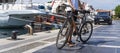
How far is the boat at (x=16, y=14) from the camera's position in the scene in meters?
31.8

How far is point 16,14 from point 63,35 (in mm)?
23243

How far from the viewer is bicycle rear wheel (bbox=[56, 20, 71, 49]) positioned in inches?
364

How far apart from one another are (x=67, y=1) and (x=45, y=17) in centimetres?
1977

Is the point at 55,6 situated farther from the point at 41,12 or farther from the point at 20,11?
the point at 20,11

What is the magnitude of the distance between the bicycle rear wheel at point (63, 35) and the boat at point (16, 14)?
69.9 feet

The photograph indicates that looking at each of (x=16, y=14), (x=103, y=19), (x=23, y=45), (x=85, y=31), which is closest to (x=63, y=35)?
(x=23, y=45)

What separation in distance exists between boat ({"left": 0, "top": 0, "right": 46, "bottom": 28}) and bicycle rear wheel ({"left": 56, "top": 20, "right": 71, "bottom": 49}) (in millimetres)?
21298

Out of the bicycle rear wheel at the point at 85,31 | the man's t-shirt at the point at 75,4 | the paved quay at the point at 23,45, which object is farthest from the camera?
the bicycle rear wheel at the point at 85,31

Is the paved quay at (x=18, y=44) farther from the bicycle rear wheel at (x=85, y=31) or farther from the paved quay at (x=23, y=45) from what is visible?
the bicycle rear wheel at (x=85, y=31)

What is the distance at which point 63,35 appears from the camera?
31.0ft

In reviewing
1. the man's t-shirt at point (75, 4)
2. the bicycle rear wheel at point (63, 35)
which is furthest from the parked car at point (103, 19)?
the bicycle rear wheel at point (63, 35)

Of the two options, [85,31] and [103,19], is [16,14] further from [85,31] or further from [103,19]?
[85,31]

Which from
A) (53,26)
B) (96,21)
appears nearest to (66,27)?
(53,26)

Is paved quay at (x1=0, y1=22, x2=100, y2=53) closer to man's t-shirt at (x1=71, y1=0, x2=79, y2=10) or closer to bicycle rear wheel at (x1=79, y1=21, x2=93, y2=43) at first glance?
bicycle rear wheel at (x1=79, y1=21, x2=93, y2=43)
